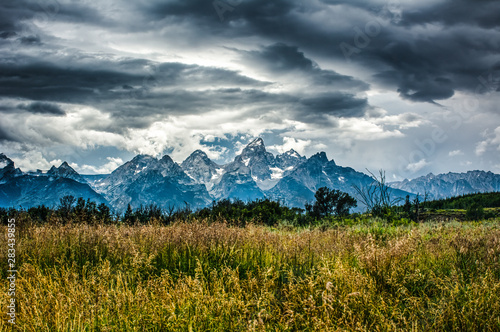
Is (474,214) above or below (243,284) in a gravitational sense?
below

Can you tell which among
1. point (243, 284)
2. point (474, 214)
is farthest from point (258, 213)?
point (474, 214)

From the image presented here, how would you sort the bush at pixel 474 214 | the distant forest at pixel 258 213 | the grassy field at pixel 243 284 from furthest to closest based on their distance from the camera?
the bush at pixel 474 214 < the distant forest at pixel 258 213 < the grassy field at pixel 243 284

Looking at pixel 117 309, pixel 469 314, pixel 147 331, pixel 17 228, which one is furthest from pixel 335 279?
pixel 17 228

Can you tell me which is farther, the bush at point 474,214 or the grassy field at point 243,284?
the bush at point 474,214

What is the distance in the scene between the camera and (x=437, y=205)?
144 ft

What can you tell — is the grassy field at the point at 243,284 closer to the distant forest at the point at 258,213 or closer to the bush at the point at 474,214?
the distant forest at the point at 258,213

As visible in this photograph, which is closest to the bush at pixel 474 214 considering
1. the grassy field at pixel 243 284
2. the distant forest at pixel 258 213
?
the distant forest at pixel 258 213

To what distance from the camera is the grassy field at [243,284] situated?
416 centimetres

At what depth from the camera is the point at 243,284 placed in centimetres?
552

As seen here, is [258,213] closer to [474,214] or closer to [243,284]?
[243,284]

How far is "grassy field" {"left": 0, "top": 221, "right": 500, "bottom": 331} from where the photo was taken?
4.16m

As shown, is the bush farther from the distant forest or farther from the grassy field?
the grassy field

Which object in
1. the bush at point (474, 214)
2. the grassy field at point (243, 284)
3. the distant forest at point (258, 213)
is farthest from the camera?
the bush at point (474, 214)

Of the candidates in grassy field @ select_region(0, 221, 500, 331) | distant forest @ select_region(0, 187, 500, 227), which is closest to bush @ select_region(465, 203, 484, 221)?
distant forest @ select_region(0, 187, 500, 227)
